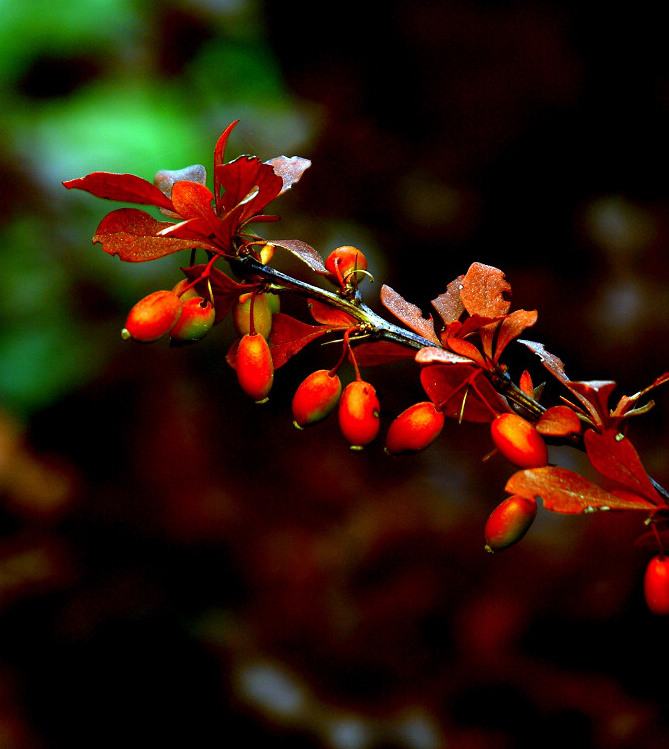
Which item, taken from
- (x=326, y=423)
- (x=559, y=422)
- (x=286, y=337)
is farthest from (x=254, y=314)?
(x=326, y=423)

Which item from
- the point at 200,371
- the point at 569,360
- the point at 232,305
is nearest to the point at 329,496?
the point at 200,371

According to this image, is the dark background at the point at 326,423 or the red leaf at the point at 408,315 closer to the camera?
the red leaf at the point at 408,315

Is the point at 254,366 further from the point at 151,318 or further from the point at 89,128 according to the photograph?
the point at 89,128

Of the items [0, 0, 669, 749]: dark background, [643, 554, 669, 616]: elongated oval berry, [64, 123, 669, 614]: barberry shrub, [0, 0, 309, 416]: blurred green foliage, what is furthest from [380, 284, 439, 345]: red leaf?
[0, 0, 309, 416]: blurred green foliage

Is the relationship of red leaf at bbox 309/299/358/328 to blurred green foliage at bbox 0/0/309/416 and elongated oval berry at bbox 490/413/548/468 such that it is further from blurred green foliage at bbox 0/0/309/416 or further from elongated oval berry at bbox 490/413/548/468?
blurred green foliage at bbox 0/0/309/416

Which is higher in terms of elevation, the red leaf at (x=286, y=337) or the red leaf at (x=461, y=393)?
the red leaf at (x=286, y=337)

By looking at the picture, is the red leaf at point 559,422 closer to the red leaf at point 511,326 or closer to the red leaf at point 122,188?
the red leaf at point 511,326

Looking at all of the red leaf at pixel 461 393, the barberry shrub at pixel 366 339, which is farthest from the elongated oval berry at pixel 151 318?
the red leaf at pixel 461 393
